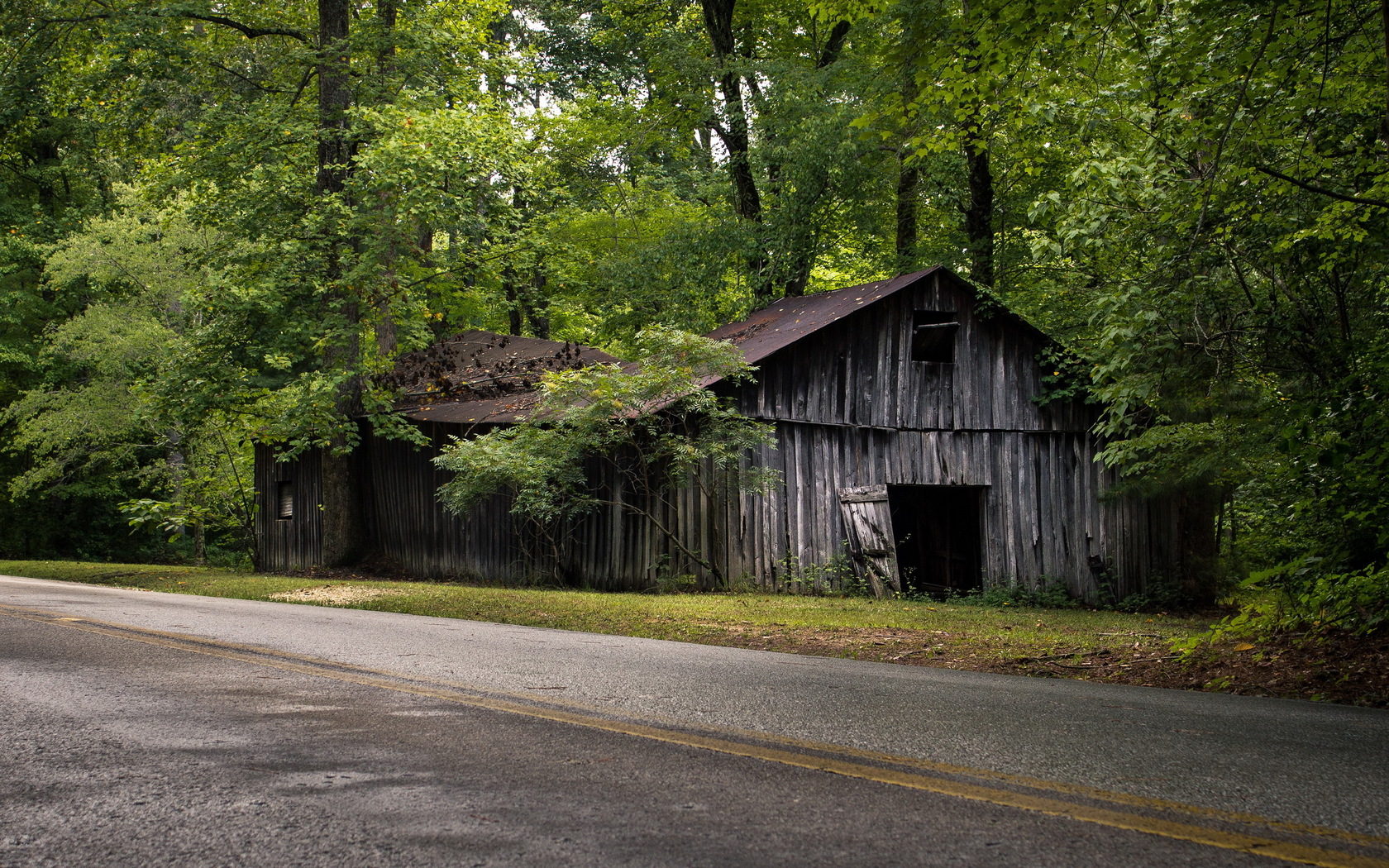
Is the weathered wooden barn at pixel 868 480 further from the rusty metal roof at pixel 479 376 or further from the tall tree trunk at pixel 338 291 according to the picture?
the tall tree trunk at pixel 338 291

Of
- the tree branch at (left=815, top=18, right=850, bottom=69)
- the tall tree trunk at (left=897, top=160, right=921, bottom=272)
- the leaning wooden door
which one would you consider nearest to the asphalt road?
the leaning wooden door

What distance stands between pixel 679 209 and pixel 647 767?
26.3 m

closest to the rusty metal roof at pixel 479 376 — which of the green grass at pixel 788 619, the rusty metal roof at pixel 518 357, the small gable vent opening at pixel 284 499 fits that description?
the rusty metal roof at pixel 518 357

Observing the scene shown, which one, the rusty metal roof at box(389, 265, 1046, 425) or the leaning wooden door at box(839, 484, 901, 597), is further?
the rusty metal roof at box(389, 265, 1046, 425)

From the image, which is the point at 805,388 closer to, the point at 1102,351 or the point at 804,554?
the point at 804,554

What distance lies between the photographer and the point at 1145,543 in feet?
63.9

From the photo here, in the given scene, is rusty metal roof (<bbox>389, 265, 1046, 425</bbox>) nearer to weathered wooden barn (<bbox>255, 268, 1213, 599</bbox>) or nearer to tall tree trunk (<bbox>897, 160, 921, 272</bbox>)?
weathered wooden barn (<bbox>255, 268, 1213, 599</bbox>)

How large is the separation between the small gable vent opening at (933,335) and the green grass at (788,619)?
5.05 metres

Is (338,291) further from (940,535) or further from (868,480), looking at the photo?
(940,535)

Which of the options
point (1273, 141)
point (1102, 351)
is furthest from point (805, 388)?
point (1273, 141)

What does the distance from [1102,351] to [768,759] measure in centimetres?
993

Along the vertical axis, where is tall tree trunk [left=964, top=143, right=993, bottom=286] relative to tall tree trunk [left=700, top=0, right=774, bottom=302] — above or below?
below

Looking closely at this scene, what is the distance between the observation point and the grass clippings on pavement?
24.7ft

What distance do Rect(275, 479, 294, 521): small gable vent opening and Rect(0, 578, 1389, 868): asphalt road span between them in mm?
18452
